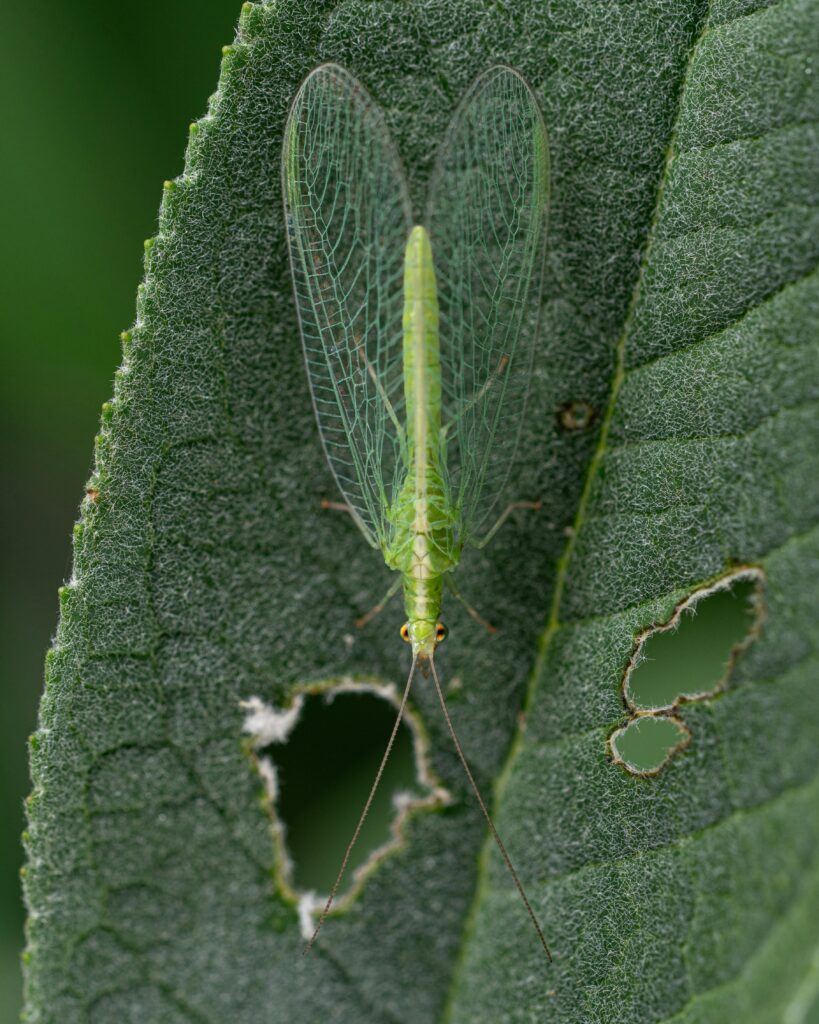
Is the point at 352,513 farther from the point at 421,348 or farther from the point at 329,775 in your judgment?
the point at 329,775

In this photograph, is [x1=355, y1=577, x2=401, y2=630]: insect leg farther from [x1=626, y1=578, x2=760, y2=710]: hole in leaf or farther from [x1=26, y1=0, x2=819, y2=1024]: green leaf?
[x1=626, y1=578, x2=760, y2=710]: hole in leaf

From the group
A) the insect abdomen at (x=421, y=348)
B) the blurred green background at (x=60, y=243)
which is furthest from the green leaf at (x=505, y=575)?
the blurred green background at (x=60, y=243)

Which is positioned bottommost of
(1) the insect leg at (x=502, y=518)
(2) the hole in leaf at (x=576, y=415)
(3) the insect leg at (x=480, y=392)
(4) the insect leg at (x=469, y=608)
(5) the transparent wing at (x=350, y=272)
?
(4) the insect leg at (x=469, y=608)

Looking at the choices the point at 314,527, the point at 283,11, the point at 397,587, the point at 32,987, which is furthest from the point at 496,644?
the point at 283,11

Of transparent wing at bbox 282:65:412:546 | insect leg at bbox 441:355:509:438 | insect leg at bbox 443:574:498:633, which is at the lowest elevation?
insect leg at bbox 443:574:498:633

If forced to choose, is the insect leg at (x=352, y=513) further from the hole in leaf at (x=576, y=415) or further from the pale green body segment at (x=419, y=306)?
the hole in leaf at (x=576, y=415)

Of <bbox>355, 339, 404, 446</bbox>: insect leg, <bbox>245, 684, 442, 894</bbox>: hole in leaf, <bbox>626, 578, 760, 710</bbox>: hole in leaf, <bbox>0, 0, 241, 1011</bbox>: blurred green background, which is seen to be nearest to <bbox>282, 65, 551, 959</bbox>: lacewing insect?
<bbox>355, 339, 404, 446</bbox>: insect leg

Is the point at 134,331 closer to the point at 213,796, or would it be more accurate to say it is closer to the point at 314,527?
the point at 314,527
